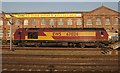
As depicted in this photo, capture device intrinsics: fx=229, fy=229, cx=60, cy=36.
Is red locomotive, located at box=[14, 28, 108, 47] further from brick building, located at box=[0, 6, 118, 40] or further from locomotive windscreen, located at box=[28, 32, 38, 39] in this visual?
brick building, located at box=[0, 6, 118, 40]

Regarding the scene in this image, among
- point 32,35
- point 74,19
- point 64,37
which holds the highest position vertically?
point 74,19

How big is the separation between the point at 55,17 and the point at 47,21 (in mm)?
2480

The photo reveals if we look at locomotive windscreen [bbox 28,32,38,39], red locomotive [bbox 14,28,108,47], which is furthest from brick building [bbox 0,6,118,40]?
locomotive windscreen [bbox 28,32,38,39]

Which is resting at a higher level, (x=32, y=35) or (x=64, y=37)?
(x=32, y=35)

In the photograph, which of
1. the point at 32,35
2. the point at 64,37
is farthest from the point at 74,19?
the point at 32,35

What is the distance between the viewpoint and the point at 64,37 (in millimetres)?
38125

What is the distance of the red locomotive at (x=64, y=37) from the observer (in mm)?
37781

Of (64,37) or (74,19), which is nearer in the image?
(64,37)

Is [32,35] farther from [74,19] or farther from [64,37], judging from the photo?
[74,19]

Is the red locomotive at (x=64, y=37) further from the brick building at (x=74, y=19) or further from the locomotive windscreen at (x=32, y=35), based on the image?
the brick building at (x=74, y=19)

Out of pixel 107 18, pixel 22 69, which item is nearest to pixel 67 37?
pixel 22 69

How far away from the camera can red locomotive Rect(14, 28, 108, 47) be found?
37781 mm

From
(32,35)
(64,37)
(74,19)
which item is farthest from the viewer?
(74,19)

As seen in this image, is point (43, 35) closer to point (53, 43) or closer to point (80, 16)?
point (53, 43)
